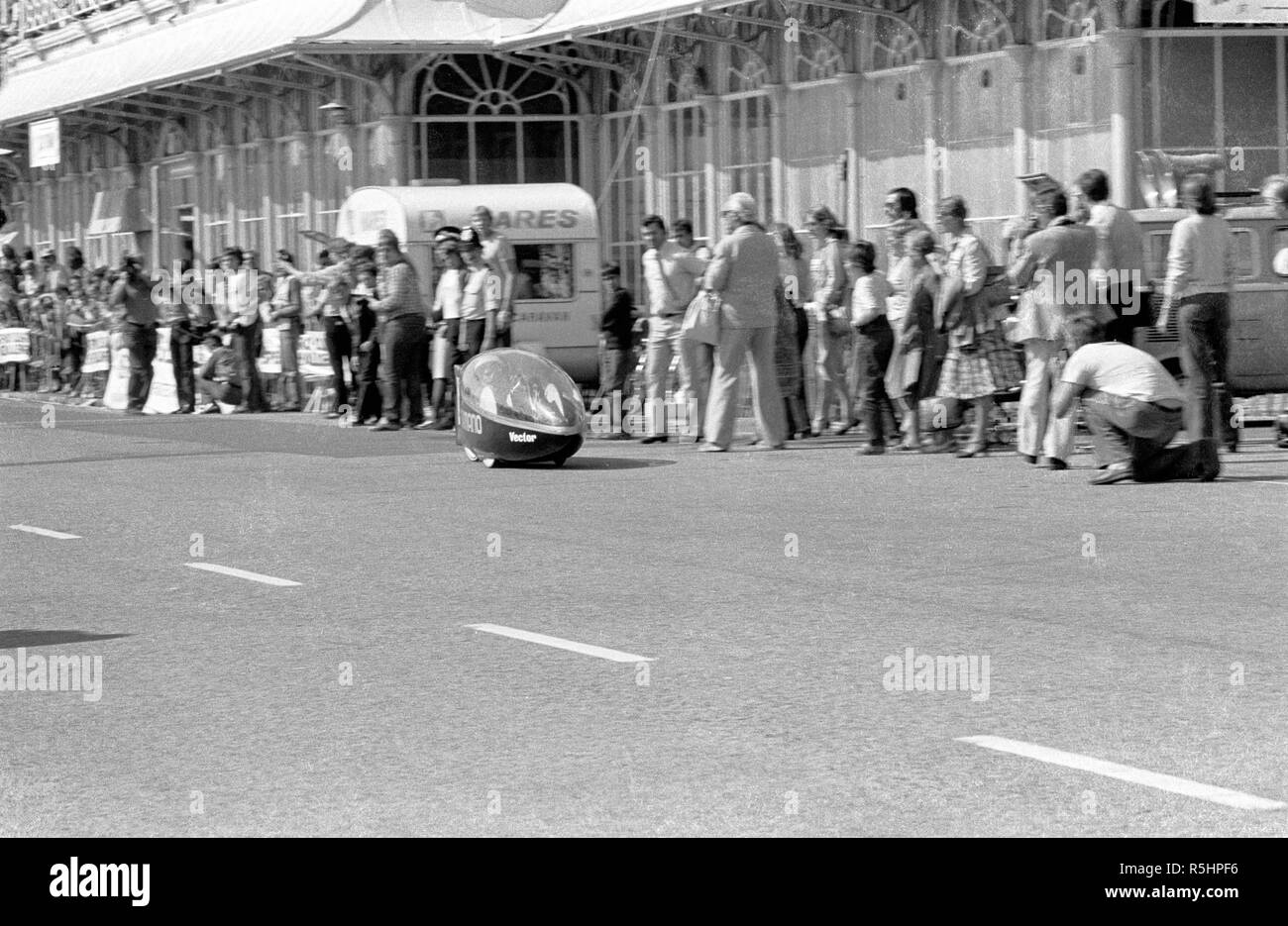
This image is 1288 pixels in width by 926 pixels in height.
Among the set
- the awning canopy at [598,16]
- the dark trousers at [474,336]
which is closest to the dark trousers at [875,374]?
the dark trousers at [474,336]

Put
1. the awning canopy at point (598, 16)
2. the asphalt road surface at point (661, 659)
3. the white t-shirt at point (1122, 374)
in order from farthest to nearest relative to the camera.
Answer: the awning canopy at point (598, 16)
the white t-shirt at point (1122, 374)
the asphalt road surface at point (661, 659)

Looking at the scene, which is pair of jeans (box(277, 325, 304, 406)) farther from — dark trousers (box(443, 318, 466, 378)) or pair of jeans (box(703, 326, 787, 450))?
pair of jeans (box(703, 326, 787, 450))

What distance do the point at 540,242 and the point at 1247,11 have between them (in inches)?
423

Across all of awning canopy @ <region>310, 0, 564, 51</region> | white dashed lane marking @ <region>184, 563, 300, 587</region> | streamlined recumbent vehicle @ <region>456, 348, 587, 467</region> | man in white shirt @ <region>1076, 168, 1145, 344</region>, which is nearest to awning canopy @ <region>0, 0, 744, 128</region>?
awning canopy @ <region>310, 0, 564, 51</region>

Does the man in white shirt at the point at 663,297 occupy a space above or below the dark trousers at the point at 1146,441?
above

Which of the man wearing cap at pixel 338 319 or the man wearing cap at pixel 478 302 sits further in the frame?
the man wearing cap at pixel 338 319

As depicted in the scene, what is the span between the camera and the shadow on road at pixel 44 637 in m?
9.51

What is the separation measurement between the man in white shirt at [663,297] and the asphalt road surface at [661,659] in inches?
175

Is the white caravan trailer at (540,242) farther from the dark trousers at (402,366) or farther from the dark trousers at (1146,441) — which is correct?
the dark trousers at (1146,441)

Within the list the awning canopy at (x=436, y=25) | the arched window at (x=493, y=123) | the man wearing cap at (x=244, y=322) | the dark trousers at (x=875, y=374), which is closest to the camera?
the dark trousers at (x=875, y=374)

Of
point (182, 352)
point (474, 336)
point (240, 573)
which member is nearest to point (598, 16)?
point (182, 352)

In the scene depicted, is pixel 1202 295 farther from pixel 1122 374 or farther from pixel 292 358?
pixel 292 358
